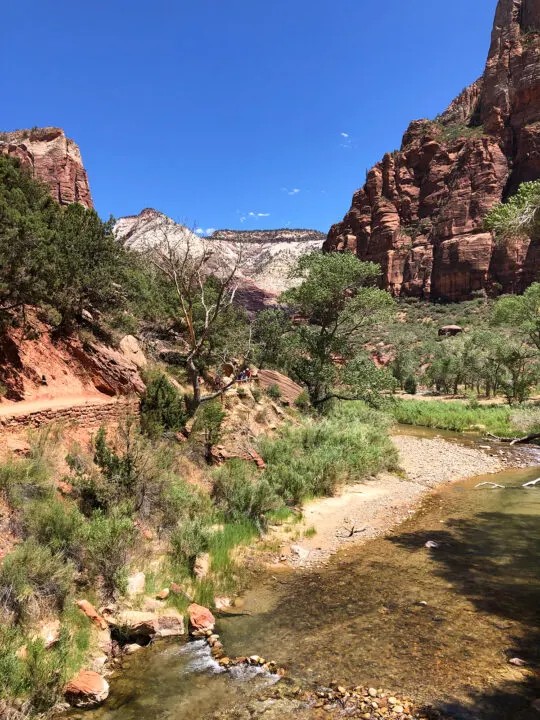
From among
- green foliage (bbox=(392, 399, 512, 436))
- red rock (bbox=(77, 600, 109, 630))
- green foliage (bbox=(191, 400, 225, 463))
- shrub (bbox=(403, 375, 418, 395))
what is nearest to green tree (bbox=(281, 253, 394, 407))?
green foliage (bbox=(392, 399, 512, 436))

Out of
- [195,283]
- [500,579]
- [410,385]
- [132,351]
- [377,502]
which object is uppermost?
[195,283]

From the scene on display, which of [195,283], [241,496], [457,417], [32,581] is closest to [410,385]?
[457,417]

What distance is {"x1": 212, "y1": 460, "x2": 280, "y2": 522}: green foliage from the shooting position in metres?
10.1

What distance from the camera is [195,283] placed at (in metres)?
→ 20.0

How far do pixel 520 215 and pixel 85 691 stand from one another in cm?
947

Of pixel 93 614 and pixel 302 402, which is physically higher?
pixel 302 402

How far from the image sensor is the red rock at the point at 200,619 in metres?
6.19

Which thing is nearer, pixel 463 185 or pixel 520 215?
pixel 520 215

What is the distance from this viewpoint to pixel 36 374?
1141 cm

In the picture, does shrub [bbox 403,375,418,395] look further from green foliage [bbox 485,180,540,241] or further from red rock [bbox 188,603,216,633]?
red rock [bbox 188,603,216,633]

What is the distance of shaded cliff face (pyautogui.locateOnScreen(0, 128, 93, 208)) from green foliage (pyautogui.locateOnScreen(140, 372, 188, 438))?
160ft

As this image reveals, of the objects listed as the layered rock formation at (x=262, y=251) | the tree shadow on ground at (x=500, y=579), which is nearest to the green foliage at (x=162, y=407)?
the tree shadow on ground at (x=500, y=579)

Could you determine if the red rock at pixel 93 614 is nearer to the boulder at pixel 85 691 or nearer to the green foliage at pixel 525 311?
the boulder at pixel 85 691

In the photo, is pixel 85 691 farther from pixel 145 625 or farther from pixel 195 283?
pixel 195 283
